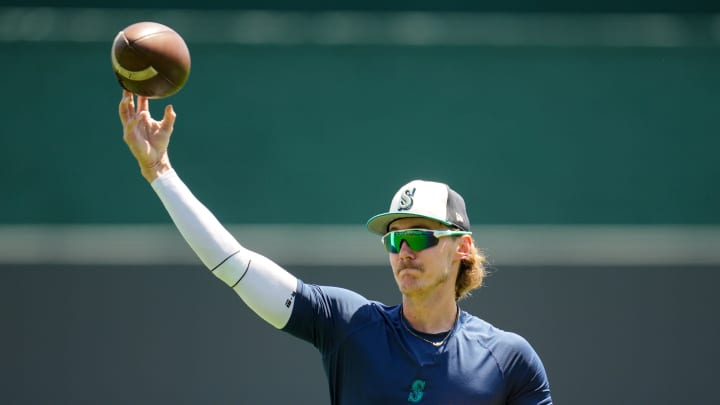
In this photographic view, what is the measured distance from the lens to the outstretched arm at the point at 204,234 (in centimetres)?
272

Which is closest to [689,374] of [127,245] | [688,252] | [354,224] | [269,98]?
[688,252]

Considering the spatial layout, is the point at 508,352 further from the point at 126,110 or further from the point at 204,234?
the point at 126,110

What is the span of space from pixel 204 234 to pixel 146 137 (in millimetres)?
359

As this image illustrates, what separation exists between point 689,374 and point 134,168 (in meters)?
4.38

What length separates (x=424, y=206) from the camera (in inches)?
120

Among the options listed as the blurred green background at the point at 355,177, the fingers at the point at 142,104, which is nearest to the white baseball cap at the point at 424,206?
the fingers at the point at 142,104

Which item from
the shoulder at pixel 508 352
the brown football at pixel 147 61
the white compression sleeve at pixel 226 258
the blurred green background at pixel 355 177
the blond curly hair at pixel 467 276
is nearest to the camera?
the white compression sleeve at pixel 226 258

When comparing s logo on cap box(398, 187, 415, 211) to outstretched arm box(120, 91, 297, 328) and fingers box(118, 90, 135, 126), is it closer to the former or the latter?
outstretched arm box(120, 91, 297, 328)

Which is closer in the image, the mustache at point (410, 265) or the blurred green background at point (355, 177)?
the mustache at point (410, 265)

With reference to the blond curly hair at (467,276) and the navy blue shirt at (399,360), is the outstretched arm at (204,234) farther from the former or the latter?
the blond curly hair at (467,276)

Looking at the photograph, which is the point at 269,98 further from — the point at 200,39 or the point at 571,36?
the point at 571,36

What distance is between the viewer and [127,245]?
666cm

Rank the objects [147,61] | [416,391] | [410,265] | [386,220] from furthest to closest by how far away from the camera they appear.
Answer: [147,61] < [386,220] < [410,265] < [416,391]

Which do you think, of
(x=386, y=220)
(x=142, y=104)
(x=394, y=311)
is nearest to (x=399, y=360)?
(x=394, y=311)
